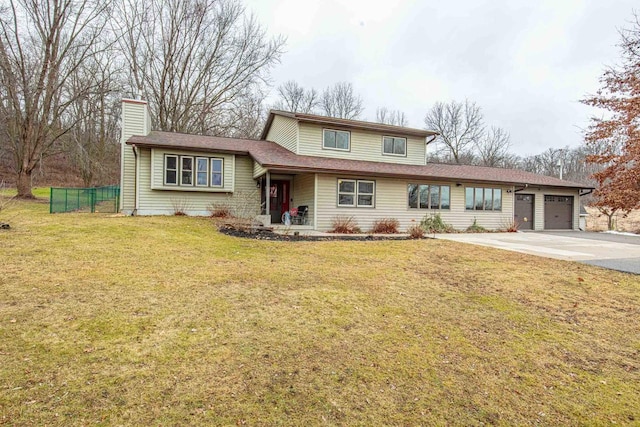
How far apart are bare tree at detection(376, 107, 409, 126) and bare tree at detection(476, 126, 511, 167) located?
943 cm

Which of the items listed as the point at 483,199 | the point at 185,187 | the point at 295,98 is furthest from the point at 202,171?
the point at 295,98

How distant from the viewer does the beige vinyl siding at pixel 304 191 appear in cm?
1466

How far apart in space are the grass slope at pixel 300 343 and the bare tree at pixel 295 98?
107 ft

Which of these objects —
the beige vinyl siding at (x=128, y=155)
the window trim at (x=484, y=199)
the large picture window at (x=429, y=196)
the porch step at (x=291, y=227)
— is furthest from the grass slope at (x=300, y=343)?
the window trim at (x=484, y=199)

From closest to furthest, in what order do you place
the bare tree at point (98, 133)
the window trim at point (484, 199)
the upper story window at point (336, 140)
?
the upper story window at point (336, 140)
the window trim at point (484, 199)
the bare tree at point (98, 133)

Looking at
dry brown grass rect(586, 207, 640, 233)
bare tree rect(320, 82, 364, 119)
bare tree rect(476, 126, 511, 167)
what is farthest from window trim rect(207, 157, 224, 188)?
bare tree rect(476, 126, 511, 167)

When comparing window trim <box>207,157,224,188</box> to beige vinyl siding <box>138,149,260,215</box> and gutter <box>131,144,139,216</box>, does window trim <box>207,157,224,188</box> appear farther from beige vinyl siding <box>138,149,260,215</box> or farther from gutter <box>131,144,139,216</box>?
gutter <box>131,144,139,216</box>

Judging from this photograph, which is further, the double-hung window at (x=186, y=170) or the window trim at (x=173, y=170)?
the double-hung window at (x=186, y=170)

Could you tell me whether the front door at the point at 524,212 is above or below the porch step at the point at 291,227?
above

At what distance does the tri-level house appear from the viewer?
1429 centimetres

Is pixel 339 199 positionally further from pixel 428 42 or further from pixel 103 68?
pixel 103 68

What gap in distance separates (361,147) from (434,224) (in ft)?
16.6

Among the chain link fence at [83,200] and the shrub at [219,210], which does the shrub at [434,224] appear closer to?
the shrub at [219,210]

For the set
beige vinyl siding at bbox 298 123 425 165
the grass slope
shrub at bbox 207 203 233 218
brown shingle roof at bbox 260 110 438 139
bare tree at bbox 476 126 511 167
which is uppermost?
bare tree at bbox 476 126 511 167
